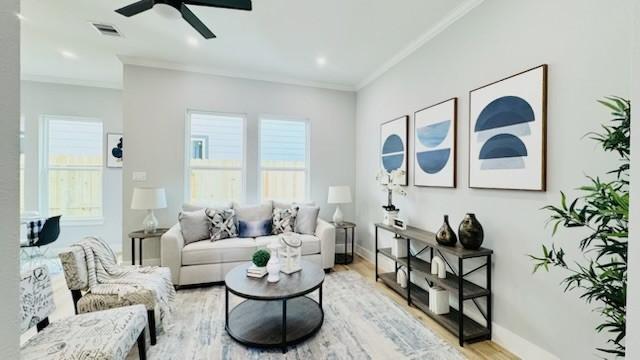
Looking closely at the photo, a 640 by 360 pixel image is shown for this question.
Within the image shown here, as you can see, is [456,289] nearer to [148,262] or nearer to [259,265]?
[259,265]

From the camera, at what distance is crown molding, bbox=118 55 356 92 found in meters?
3.88

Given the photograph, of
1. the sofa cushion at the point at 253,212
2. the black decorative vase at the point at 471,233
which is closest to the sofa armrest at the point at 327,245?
the sofa cushion at the point at 253,212

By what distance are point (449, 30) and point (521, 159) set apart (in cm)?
156

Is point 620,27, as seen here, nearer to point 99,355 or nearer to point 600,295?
point 600,295

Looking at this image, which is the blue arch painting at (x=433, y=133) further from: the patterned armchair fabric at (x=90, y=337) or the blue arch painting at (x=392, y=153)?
the patterned armchair fabric at (x=90, y=337)

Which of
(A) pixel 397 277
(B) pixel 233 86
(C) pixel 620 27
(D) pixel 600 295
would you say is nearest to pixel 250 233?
(A) pixel 397 277

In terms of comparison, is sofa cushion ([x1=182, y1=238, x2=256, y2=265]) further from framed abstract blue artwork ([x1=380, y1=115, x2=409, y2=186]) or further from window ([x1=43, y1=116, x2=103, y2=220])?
window ([x1=43, y1=116, x2=103, y2=220])

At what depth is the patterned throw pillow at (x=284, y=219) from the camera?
3.99 meters

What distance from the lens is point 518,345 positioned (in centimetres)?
213

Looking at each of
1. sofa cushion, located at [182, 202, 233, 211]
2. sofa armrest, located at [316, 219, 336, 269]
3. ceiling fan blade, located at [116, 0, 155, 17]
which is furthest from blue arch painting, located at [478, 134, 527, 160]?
sofa cushion, located at [182, 202, 233, 211]

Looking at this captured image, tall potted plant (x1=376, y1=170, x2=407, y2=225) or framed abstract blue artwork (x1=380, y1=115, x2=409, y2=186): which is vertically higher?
framed abstract blue artwork (x1=380, y1=115, x2=409, y2=186)

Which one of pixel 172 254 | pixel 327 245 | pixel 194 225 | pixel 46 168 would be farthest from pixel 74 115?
pixel 327 245

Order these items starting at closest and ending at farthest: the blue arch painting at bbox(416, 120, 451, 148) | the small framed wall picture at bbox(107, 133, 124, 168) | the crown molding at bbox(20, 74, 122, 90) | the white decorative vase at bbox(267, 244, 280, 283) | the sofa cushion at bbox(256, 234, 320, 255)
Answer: the white decorative vase at bbox(267, 244, 280, 283), the blue arch painting at bbox(416, 120, 451, 148), the sofa cushion at bbox(256, 234, 320, 255), the crown molding at bbox(20, 74, 122, 90), the small framed wall picture at bbox(107, 133, 124, 168)

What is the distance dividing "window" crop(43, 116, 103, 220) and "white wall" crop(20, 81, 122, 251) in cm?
12
